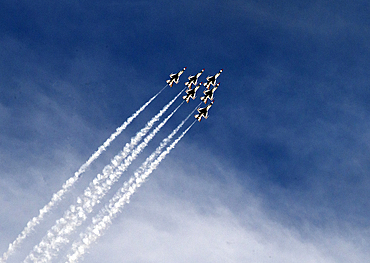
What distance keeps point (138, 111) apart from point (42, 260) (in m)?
45.1

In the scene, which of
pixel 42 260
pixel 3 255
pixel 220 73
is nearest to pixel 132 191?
pixel 42 260

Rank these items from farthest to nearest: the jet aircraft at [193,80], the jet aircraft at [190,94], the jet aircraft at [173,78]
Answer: the jet aircraft at [193,80] → the jet aircraft at [173,78] → the jet aircraft at [190,94]

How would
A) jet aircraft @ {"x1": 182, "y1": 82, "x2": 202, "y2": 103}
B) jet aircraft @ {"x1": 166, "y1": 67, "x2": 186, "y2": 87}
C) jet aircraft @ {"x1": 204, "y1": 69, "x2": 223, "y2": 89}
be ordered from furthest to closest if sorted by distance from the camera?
jet aircraft @ {"x1": 204, "y1": 69, "x2": 223, "y2": 89} < jet aircraft @ {"x1": 166, "y1": 67, "x2": 186, "y2": 87} < jet aircraft @ {"x1": 182, "y1": 82, "x2": 202, "y2": 103}

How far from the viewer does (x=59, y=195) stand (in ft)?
343

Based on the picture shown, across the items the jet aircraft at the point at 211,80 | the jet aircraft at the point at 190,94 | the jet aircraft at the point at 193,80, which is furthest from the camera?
the jet aircraft at the point at 211,80

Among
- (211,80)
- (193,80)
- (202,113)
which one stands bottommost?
(202,113)

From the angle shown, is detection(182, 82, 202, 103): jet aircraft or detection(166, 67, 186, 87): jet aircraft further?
detection(166, 67, 186, 87): jet aircraft

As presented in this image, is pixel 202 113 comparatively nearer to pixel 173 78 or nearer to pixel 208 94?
pixel 208 94

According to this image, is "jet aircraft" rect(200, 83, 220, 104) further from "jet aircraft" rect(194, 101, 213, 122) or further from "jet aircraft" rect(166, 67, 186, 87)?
"jet aircraft" rect(166, 67, 186, 87)

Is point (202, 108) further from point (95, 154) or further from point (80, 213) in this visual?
point (80, 213)

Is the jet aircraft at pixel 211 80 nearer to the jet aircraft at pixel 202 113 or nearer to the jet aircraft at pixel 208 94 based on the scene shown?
the jet aircraft at pixel 208 94

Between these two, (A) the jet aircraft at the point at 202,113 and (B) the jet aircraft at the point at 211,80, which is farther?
(B) the jet aircraft at the point at 211,80

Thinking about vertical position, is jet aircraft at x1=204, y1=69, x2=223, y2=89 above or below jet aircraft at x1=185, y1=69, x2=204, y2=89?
above

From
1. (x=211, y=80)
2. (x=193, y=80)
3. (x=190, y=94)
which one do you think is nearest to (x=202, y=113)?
(x=190, y=94)
